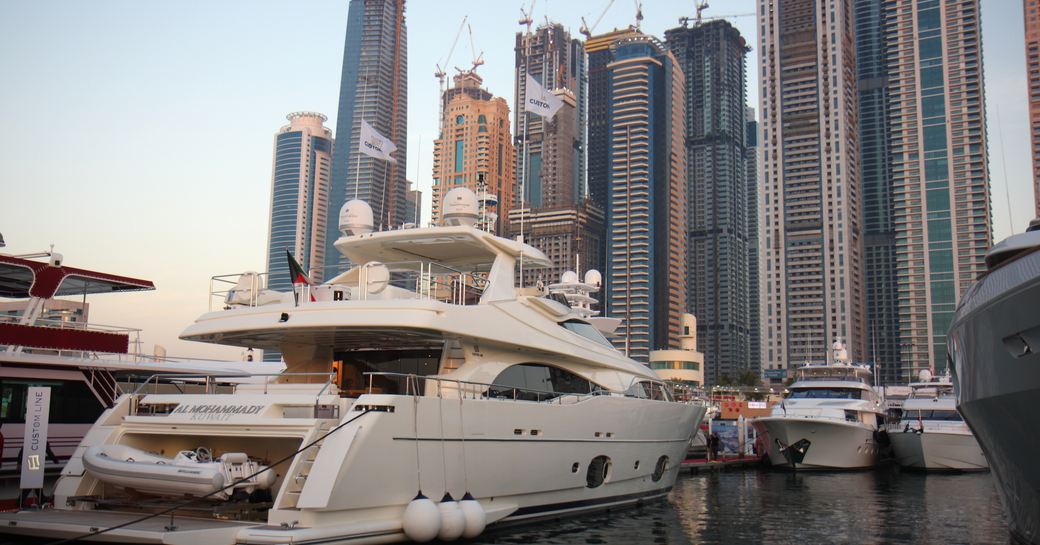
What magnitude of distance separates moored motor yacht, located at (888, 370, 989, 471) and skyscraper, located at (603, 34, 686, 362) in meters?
91.6

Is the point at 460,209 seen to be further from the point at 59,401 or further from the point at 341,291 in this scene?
the point at 59,401

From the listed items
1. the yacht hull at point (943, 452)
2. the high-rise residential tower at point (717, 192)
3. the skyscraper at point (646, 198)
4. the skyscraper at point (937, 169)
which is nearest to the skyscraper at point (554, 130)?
the skyscraper at point (646, 198)

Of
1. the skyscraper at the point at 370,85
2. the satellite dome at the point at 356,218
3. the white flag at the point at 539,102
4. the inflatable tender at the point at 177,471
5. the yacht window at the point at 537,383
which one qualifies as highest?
the skyscraper at the point at 370,85

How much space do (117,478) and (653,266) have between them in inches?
4851

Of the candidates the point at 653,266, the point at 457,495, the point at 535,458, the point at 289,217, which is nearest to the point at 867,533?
the point at 535,458

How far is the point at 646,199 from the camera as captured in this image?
4894 inches

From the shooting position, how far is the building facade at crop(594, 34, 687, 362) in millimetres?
124312

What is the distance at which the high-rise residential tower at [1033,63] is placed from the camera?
62.7 metres

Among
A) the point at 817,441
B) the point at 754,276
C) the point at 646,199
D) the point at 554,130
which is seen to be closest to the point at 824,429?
the point at 817,441

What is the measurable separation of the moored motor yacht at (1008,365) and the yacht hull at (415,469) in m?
5.41

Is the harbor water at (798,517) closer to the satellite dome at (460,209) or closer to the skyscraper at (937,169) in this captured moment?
the satellite dome at (460,209)

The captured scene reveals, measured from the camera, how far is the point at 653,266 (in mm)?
130125

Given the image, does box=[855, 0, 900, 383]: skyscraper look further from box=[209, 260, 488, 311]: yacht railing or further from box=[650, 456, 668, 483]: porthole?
box=[209, 260, 488, 311]: yacht railing

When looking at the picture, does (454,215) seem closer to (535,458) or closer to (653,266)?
(535,458)
